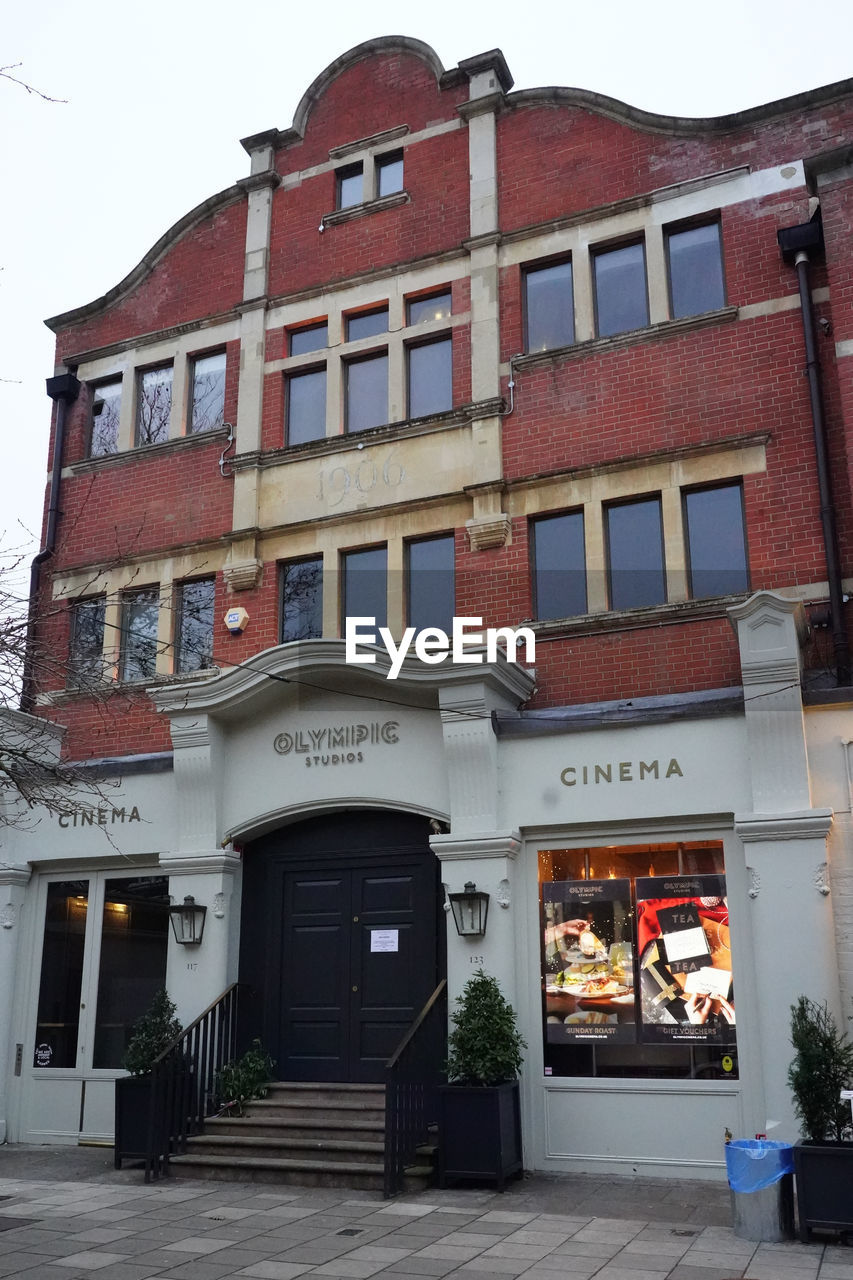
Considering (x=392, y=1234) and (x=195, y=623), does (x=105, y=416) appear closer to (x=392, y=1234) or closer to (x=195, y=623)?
(x=195, y=623)

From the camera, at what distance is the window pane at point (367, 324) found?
15.5 meters

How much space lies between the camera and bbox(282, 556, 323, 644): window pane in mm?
14703

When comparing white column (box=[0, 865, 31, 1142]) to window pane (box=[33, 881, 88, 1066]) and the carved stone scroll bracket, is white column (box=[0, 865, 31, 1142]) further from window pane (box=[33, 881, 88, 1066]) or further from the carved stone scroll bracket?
the carved stone scroll bracket

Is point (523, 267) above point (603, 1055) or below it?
above

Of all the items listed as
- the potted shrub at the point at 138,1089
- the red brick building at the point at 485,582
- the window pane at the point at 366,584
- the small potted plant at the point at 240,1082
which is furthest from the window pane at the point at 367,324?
the small potted plant at the point at 240,1082

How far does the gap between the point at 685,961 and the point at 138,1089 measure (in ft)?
17.9

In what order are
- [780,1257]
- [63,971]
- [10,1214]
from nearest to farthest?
[780,1257] → [10,1214] → [63,971]

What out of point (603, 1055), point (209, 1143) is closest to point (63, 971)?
point (209, 1143)

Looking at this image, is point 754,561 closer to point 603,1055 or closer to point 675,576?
point 675,576

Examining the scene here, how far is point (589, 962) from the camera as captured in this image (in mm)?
11547

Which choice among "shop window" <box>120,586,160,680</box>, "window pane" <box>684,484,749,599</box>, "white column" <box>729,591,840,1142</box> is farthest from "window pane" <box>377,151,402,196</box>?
"white column" <box>729,591,840,1142</box>

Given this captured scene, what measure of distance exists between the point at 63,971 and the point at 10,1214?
4.74 meters

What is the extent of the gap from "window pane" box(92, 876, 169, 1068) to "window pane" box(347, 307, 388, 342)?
737 centimetres

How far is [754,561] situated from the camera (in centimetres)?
1231
